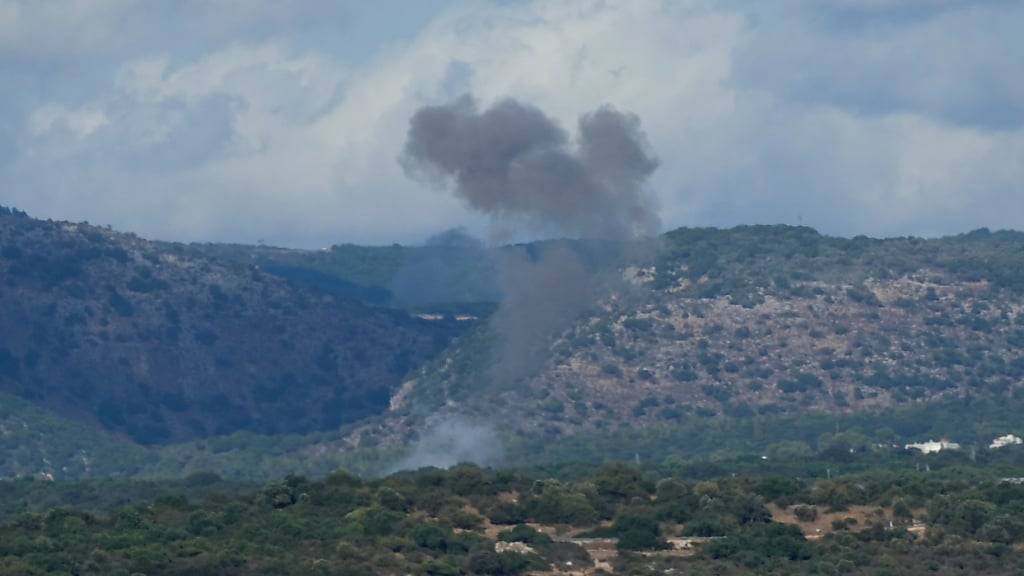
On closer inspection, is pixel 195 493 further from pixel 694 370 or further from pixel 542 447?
pixel 694 370

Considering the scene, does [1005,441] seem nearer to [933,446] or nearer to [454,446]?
[933,446]

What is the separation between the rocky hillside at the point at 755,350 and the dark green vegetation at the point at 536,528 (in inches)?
2259

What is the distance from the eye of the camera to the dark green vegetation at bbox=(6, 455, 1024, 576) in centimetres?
9156

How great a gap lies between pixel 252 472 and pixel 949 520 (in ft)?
226

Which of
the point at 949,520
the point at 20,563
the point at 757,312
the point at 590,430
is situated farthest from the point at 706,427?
the point at 20,563

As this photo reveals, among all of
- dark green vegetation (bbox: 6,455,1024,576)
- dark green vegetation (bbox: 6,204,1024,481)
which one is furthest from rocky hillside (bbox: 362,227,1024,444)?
dark green vegetation (bbox: 6,455,1024,576)

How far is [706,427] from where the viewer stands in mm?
169750

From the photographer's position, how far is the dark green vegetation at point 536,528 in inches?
3605

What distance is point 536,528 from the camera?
332 ft

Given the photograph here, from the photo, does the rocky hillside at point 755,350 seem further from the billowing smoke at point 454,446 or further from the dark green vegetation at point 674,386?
the billowing smoke at point 454,446

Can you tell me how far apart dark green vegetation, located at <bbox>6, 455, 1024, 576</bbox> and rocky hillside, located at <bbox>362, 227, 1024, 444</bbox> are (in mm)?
57385

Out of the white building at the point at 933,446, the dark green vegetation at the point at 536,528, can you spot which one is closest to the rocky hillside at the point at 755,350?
the white building at the point at 933,446

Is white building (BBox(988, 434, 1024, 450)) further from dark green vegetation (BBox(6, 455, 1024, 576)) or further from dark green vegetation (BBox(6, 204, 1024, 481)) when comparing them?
dark green vegetation (BBox(6, 455, 1024, 576))

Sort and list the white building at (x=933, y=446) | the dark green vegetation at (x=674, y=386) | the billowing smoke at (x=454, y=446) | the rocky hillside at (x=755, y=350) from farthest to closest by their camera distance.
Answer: the rocky hillside at (x=755, y=350), the dark green vegetation at (x=674, y=386), the billowing smoke at (x=454, y=446), the white building at (x=933, y=446)
